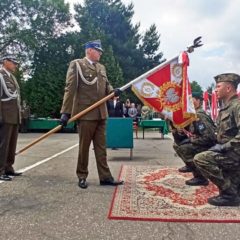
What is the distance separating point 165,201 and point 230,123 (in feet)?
4.03

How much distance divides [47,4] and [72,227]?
3314 cm

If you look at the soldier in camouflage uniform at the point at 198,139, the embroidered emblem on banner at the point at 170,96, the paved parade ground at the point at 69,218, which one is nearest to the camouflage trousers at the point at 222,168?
the paved parade ground at the point at 69,218

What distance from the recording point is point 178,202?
4.92 metres

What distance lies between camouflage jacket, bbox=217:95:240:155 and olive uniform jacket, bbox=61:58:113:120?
70.6 inches

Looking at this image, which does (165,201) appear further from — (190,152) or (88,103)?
(88,103)

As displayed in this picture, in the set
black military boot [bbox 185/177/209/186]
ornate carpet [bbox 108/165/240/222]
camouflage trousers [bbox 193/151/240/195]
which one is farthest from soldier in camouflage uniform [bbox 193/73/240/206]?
black military boot [bbox 185/177/209/186]

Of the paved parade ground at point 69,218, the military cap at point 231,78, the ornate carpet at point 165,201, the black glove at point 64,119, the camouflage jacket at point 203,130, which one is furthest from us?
the camouflage jacket at point 203,130

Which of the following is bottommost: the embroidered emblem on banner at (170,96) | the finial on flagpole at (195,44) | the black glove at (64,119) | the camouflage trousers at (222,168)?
the camouflage trousers at (222,168)

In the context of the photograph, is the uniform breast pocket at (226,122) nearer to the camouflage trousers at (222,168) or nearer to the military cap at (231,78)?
the camouflage trousers at (222,168)

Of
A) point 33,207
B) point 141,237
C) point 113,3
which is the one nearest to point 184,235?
point 141,237

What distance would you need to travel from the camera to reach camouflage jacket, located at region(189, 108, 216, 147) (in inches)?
234

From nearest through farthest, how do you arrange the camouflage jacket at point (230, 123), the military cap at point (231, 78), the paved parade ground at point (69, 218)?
the paved parade ground at point (69, 218), the camouflage jacket at point (230, 123), the military cap at point (231, 78)

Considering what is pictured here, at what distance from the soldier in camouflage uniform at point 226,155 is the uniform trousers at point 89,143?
1627 mm

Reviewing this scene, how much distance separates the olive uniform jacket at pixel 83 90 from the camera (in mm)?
5812
